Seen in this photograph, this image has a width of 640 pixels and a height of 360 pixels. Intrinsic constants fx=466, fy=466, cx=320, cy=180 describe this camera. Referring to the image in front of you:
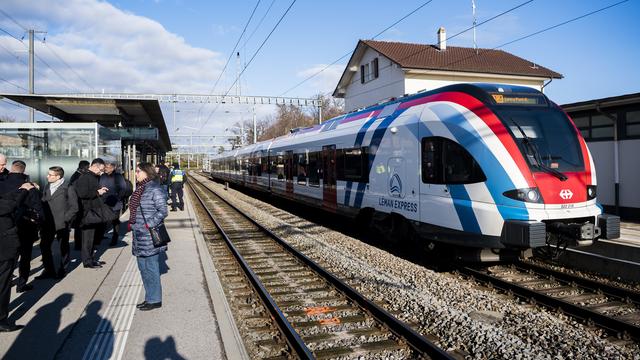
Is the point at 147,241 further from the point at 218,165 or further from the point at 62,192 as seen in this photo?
the point at 218,165

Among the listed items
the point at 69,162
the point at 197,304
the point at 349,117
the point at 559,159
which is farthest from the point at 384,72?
the point at 197,304

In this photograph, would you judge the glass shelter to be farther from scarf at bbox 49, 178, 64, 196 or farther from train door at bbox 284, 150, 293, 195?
train door at bbox 284, 150, 293, 195

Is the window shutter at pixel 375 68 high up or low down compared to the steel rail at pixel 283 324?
up

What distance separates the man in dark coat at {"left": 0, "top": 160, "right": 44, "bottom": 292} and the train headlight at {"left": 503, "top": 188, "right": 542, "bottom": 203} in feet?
20.0

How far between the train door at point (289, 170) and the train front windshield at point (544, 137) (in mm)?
10641

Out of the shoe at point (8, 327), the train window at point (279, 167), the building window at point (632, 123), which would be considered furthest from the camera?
the train window at point (279, 167)

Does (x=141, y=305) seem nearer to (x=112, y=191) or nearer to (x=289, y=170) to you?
(x=112, y=191)

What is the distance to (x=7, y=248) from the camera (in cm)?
489

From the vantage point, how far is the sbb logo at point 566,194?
6.55 metres

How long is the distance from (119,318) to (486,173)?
5.10 m

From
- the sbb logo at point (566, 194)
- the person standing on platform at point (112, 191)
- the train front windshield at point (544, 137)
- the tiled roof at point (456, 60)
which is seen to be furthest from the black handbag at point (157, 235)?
the tiled roof at point (456, 60)

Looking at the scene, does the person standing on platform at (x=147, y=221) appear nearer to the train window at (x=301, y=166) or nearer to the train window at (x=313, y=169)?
the train window at (x=313, y=169)

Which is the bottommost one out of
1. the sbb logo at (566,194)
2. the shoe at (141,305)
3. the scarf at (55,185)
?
the shoe at (141,305)

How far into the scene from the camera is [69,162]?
1245cm
